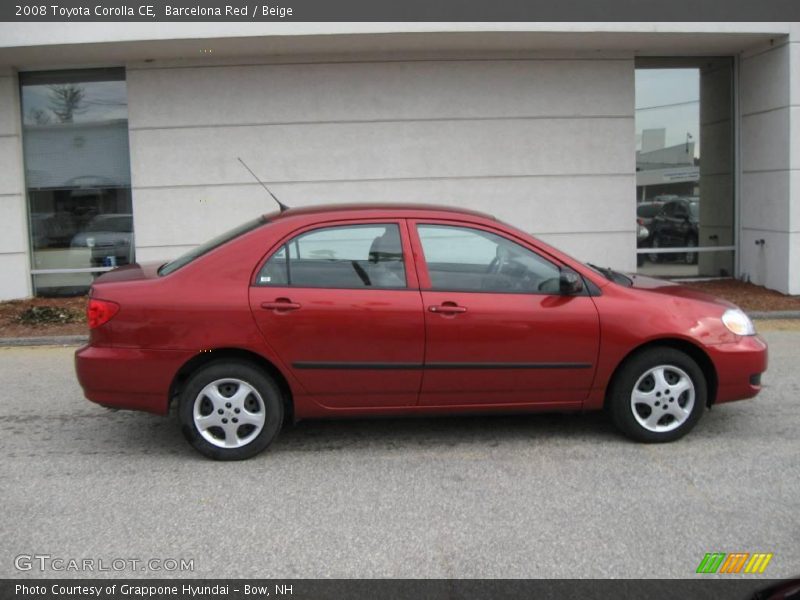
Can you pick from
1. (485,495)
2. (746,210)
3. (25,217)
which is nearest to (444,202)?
(746,210)

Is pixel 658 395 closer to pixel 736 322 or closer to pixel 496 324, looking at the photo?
Answer: pixel 736 322

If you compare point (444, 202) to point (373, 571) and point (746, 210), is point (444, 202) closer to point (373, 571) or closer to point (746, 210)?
point (746, 210)

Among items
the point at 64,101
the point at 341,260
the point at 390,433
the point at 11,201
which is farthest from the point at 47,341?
the point at 341,260

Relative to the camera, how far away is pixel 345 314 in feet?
17.1

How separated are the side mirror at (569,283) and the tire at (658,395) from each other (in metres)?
0.60

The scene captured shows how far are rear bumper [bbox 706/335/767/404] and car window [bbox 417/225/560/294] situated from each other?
1.20 meters

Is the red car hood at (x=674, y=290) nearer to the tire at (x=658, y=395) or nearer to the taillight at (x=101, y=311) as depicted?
the tire at (x=658, y=395)

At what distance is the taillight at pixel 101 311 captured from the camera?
5234mm

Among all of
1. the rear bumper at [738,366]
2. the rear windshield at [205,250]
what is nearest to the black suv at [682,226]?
the rear bumper at [738,366]

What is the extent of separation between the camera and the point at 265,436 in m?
5.29

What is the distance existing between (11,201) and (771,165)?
10721mm
